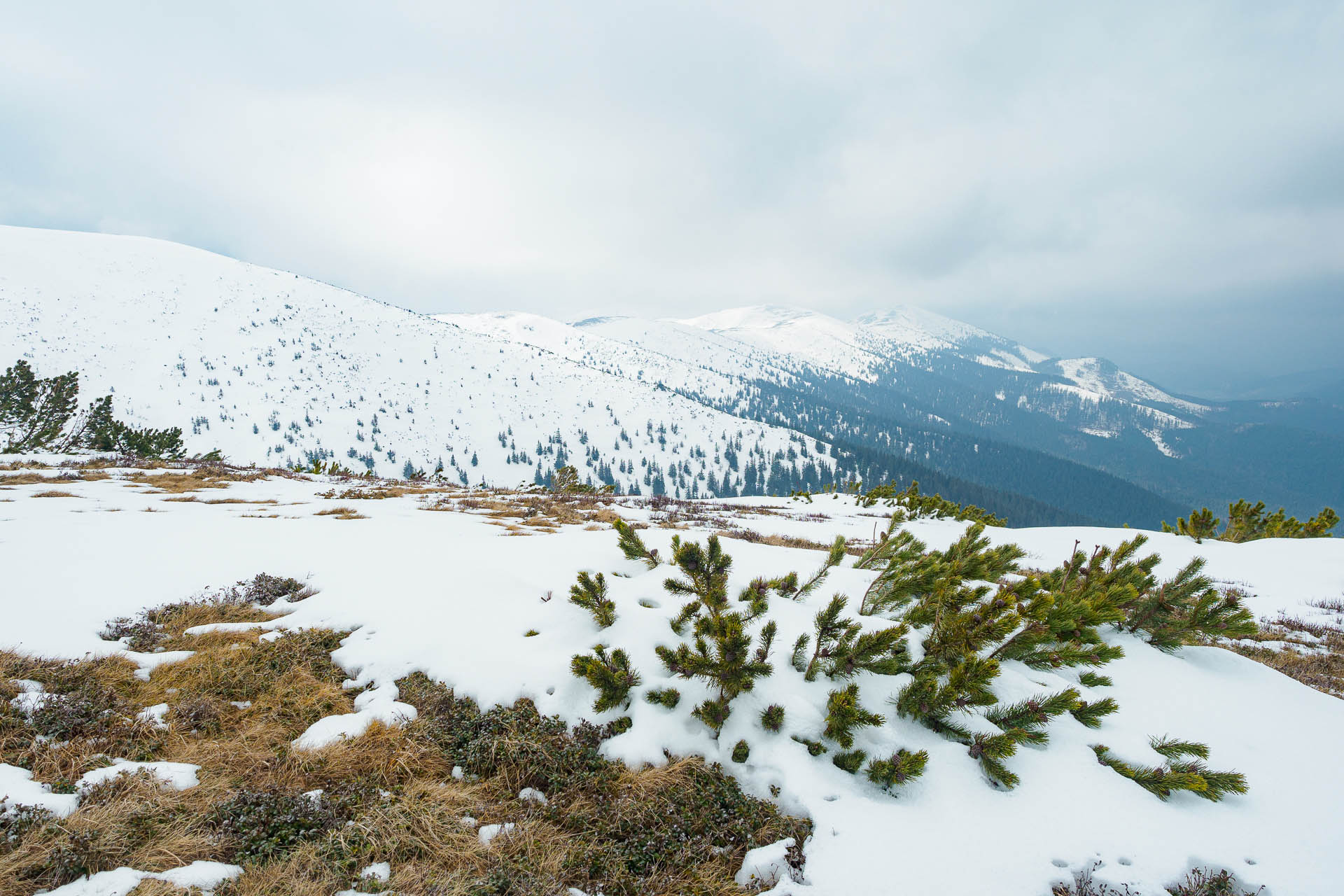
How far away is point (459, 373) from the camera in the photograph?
168125 millimetres

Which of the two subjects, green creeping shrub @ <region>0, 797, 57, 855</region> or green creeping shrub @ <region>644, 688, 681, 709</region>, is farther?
green creeping shrub @ <region>644, 688, 681, 709</region>

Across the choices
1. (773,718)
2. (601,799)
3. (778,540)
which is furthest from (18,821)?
(778,540)

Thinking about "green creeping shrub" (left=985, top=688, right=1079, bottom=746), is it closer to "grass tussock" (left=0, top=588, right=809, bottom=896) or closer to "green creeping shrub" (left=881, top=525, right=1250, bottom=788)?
"green creeping shrub" (left=881, top=525, right=1250, bottom=788)

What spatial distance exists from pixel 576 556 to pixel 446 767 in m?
3.65

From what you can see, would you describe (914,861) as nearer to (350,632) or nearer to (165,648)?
(350,632)

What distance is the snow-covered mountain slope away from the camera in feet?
394

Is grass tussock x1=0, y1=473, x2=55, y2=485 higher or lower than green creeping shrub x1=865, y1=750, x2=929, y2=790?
higher

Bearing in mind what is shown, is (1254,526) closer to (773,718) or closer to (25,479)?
(773,718)

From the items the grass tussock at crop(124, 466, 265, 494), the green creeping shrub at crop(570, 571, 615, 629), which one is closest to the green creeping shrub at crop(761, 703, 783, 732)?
the green creeping shrub at crop(570, 571, 615, 629)

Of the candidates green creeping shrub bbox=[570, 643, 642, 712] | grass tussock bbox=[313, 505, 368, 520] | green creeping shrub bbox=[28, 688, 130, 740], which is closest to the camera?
green creeping shrub bbox=[28, 688, 130, 740]

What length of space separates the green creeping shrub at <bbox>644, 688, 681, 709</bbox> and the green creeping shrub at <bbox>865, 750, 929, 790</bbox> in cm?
162

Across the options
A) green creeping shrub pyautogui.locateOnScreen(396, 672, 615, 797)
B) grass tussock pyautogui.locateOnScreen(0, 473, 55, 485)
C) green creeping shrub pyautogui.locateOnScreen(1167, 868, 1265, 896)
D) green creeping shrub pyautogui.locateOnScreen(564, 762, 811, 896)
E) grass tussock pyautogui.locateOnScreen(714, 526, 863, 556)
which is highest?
grass tussock pyautogui.locateOnScreen(0, 473, 55, 485)

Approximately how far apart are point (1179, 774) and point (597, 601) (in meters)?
4.83

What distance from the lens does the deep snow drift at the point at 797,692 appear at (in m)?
3.04
